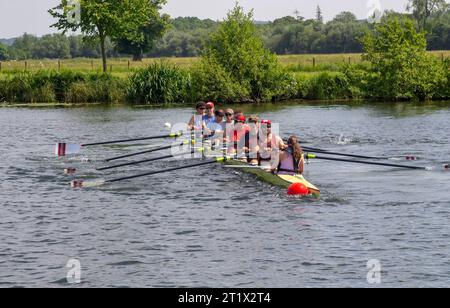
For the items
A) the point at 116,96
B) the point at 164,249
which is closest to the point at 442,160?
the point at 164,249

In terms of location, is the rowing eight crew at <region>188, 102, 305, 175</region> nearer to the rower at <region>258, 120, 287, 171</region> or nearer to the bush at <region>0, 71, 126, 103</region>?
the rower at <region>258, 120, 287, 171</region>

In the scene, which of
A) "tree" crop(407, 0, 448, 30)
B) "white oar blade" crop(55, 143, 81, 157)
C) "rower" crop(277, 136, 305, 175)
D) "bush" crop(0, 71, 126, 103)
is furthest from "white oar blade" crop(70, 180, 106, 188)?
"tree" crop(407, 0, 448, 30)

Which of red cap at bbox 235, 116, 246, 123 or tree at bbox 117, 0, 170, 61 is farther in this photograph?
tree at bbox 117, 0, 170, 61

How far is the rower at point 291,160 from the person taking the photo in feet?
72.9

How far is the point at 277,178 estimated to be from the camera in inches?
895

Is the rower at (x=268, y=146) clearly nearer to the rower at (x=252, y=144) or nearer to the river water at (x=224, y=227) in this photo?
the rower at (x=252, y=144)

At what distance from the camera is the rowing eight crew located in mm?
22578

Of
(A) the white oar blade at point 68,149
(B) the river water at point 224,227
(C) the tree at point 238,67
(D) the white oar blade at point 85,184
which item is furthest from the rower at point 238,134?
(C) the tree at point 238,67

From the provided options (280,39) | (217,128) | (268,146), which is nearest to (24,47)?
(280,39)

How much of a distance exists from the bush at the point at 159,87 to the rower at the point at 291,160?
32822mm

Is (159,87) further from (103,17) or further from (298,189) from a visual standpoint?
(298,189)

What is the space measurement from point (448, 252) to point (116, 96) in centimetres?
4169

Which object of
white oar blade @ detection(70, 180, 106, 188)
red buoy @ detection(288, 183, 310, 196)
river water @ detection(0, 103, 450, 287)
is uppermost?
red buoy @ detection(288, 183, 310, 196)

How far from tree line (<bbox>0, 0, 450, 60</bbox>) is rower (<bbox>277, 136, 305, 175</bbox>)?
46017mm
